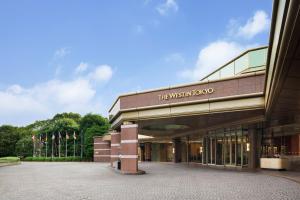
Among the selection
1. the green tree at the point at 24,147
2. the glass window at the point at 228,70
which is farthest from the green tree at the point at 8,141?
the glass window at the point at 228,70

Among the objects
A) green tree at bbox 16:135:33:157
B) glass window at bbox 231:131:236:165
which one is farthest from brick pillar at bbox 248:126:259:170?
green tree at bbox 16:135:33:157

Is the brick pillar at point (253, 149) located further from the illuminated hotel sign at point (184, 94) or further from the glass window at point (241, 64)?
the illuminated hotel sign at point (184, 94)

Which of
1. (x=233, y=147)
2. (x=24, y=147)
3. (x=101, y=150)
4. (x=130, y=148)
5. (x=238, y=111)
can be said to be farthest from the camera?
(x=24, y=147)

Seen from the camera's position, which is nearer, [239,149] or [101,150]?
[239,149]

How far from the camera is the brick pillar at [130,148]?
87.6 ft

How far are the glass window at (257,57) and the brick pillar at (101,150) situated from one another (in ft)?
133

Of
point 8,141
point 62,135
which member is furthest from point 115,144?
point 8,141

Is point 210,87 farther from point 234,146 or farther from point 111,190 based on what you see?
point 234,146

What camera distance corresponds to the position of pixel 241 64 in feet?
104

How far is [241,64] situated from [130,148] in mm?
12145

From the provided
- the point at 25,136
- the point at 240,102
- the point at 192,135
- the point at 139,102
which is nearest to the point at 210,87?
the point at 240,102

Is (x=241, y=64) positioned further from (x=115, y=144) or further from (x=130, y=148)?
(x=115, y=144)

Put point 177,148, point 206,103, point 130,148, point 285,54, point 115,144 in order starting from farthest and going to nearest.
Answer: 1. point 177,148
2. point 115,144
3. point 130,148
4. point 206,103
5. point 285,54

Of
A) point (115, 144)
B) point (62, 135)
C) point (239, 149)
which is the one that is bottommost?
point (62, 135)
